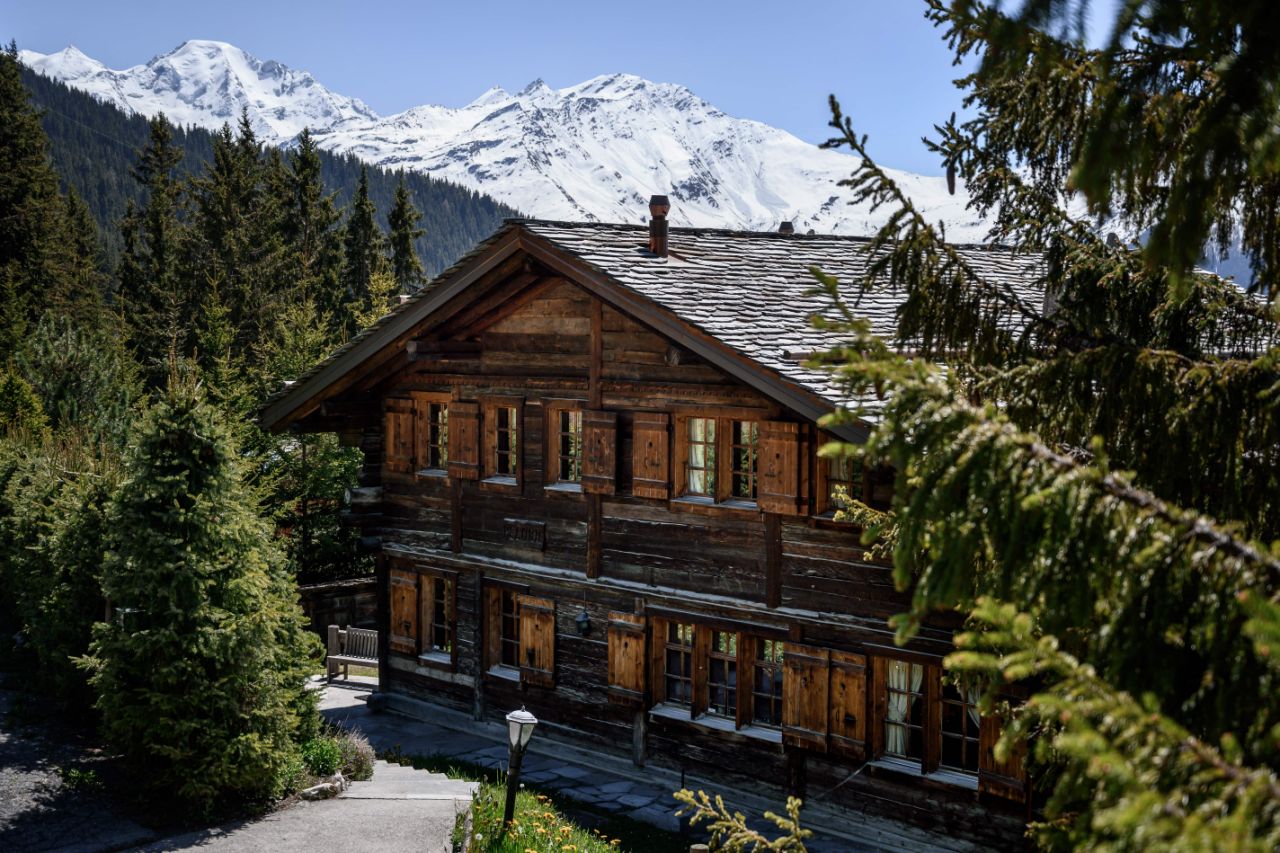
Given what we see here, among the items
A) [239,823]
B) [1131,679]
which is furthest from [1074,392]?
[239,823]

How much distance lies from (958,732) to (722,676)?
318 centimetres

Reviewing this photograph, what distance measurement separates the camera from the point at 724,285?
1550 cm

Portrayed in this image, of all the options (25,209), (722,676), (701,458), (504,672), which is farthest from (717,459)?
→ (25,209)

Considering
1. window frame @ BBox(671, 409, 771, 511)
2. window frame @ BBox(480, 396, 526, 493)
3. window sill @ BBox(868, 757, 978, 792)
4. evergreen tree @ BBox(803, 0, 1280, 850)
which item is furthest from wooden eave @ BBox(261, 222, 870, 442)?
evergreen tree @ BBox(803, 0, 1280, 850)

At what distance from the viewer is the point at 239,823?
12750mm

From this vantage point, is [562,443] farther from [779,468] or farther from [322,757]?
[322,757]

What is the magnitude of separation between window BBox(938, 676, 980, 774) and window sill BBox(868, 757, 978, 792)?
0.41 feet

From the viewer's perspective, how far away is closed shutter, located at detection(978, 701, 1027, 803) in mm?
12078

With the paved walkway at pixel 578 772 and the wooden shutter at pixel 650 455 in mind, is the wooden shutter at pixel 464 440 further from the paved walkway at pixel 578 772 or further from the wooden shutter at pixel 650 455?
the paved walkway at pixel 578 772

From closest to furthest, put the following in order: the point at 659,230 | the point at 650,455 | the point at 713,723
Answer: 1. the point at 713,723
2. the point at 650,455
3. the point at 659,230

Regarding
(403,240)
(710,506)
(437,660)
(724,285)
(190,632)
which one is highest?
(403,240)

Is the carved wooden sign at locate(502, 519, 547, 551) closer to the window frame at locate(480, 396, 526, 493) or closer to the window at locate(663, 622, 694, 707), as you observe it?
the window frame at locate(480, 396, 526, 493)

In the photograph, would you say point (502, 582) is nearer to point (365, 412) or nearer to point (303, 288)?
point (365, 412)

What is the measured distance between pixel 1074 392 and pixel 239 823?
34.2 ft
